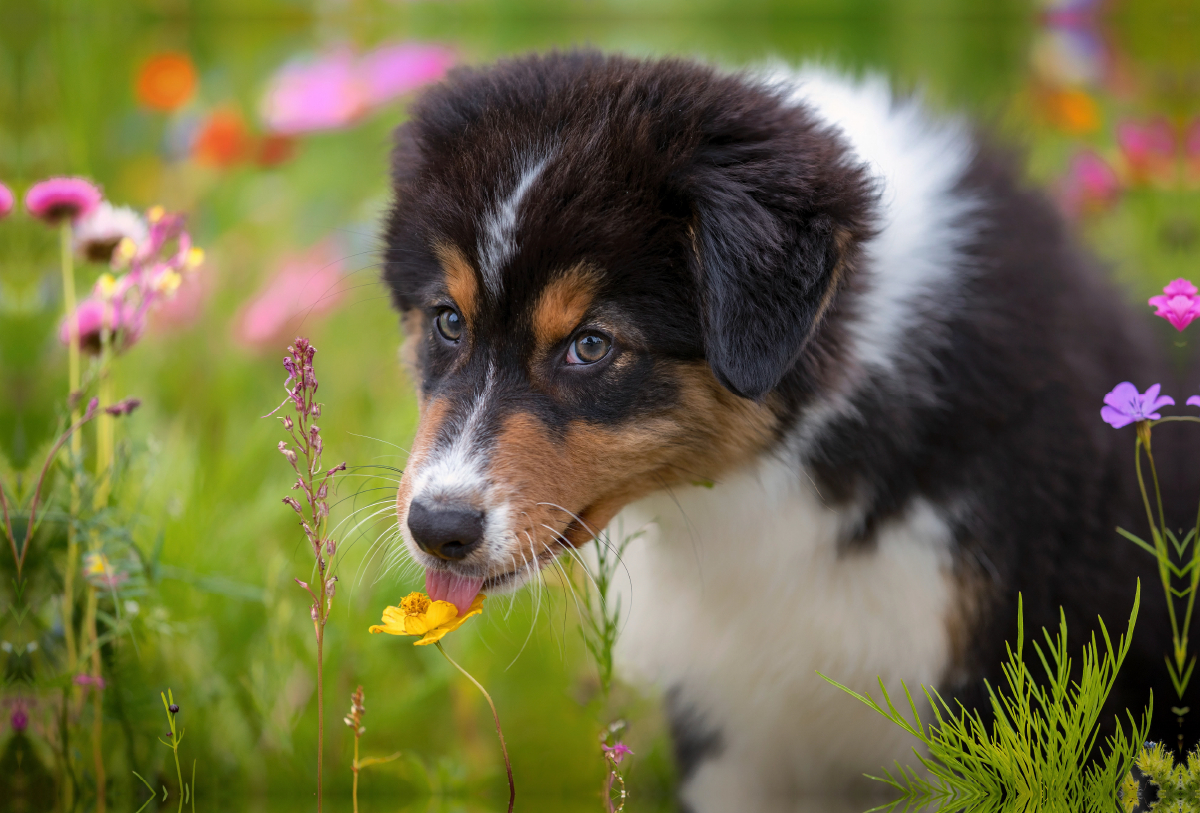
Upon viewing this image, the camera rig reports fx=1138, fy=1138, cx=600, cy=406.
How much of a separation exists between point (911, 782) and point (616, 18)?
538 centimetres

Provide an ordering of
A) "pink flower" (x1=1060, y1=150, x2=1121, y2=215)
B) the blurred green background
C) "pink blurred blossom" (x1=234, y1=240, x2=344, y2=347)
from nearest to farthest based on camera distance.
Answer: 1. the blurred green background
2. "pink flower" (x1=1060, y1=150, x2=1121, y2=215)
3. "pink blurred blossom" (x1=234, y1=240, x2=344, y2=347)

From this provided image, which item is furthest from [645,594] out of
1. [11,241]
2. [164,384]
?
[164,384]

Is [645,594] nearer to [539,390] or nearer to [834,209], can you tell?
[539,390]

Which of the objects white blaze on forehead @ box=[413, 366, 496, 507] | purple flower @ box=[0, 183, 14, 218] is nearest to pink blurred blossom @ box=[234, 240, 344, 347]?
purple flower @ box=[0, 183, 14, 218]

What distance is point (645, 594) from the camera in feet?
11.0

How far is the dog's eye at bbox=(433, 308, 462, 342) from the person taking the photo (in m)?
2.73

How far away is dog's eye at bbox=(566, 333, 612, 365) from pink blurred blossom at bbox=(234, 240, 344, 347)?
7.87ft

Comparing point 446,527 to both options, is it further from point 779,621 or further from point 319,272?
point 319,272

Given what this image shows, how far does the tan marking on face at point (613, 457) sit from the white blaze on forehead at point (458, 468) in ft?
0.12

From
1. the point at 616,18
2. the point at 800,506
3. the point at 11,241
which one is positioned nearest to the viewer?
the point at 800,506

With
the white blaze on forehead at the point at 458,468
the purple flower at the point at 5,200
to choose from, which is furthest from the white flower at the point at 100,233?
the white blaze on forehead at the point at 458,468

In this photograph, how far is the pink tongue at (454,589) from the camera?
8.18 feet

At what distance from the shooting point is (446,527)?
7.64 ft

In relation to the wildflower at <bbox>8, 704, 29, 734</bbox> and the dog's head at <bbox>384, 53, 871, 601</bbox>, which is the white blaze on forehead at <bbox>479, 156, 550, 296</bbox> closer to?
the dog's head at <bbox>384, 53, 871, 601</bbox>
